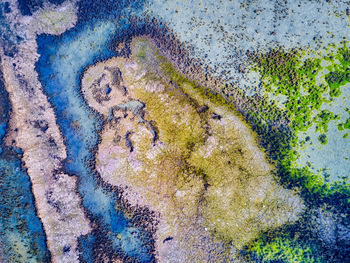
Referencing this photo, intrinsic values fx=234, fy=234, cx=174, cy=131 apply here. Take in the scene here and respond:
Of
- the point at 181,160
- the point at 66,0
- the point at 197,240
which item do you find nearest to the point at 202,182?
the point at 181,160

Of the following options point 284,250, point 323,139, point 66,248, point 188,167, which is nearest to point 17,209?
point 66,248

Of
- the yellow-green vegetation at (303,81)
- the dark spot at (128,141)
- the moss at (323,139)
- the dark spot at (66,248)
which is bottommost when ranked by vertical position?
the dark spot at (66,248)

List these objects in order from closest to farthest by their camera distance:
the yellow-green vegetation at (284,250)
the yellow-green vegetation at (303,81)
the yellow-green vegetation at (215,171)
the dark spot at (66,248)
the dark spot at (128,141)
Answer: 1. the yellow-green vegetation at (215,171)
2. the yellow-green vegetation at (284,250)
3. the yellow-green vegetation at (303,81)
4. the dark spot at (128,141)
5. the dark spot at (66,248)

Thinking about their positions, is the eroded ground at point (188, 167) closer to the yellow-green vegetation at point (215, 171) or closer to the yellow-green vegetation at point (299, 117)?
the yellow-green vegetation at point (215, 171)

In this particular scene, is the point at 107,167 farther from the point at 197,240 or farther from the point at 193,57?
the point at 193,57

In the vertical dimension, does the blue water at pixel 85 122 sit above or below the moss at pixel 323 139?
below

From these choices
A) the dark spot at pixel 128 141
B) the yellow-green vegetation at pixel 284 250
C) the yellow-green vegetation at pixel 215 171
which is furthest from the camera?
the dark spot at pixel 128 141

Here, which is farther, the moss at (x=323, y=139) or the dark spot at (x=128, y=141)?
the dark spot at (x=128, y=141)

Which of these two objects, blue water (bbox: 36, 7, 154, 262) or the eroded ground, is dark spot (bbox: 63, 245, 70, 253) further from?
the eroded ground

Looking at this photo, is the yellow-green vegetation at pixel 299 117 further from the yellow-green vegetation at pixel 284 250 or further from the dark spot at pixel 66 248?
the dark spot at pixel 66 248

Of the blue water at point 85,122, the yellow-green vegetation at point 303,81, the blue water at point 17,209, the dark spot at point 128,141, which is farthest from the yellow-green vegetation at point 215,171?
the blue water at point 17,209
